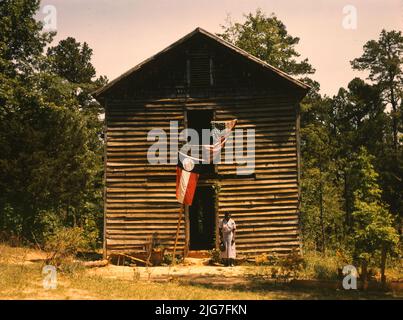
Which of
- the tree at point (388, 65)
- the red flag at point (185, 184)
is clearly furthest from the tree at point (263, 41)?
the red flag at point (185, 184)

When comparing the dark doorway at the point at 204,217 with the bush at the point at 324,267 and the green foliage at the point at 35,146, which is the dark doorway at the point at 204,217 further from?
the bush at the point at 324,267

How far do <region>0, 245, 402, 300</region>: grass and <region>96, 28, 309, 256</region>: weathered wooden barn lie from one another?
15.4ft

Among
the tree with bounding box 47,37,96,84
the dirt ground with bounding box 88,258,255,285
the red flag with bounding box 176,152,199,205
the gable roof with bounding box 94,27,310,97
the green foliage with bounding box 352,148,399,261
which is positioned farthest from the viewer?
the tree with bounding box 47,37,96,84

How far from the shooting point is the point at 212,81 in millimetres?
17078

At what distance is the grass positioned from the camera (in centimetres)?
934

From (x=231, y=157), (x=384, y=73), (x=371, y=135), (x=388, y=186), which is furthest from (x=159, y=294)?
(x=384, y=73)

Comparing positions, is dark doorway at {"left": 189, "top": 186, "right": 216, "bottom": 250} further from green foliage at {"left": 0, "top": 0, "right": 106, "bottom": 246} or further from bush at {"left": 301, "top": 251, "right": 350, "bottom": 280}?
bush at {"left": 301, "top": 251, "right": 350, "bottom": 280}

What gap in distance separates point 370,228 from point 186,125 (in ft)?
28.1

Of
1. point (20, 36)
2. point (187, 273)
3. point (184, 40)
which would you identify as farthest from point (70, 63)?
point (187, 273)

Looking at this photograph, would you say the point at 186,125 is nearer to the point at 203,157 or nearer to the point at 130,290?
the point at 203,157

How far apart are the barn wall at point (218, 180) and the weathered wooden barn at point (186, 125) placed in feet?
0.12

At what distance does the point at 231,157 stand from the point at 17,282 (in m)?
8.98

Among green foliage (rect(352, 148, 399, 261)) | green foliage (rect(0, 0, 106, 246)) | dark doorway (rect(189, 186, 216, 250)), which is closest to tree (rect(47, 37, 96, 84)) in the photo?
green foliage (rect(0, 0, 106, 246))

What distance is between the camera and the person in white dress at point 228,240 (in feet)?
49.4
